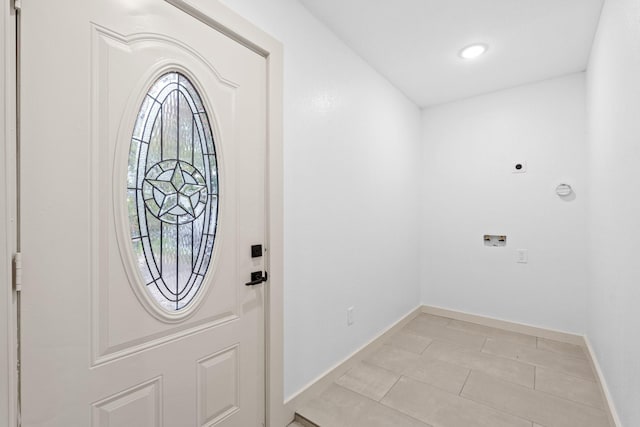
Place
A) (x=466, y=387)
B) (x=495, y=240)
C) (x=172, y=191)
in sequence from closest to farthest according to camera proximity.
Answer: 1. (x=172, y=191)
2. (x=466, y=387)
3. (x=495, y=240)

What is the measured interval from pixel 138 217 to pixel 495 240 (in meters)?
3.31

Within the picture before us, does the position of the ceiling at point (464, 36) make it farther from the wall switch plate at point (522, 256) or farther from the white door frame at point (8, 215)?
the wall switch plate at point (522, 256)

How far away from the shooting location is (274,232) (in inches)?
67.3

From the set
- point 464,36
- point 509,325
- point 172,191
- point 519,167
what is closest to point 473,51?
point 464,36

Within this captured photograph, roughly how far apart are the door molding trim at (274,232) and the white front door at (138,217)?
0.06m

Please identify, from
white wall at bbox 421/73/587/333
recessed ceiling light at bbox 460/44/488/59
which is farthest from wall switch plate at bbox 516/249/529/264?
recessed ceiling light at bbox 460/44/488/59

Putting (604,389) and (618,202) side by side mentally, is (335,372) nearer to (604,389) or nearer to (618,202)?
(604,389)

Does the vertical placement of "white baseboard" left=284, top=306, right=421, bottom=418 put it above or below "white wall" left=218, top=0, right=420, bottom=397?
below

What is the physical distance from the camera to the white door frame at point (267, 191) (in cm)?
88

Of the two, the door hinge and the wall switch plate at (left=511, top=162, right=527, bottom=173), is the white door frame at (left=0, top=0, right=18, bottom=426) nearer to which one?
the door hinge

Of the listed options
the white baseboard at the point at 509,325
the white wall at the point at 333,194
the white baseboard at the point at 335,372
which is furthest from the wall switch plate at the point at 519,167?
the white baseboard at the point at 335,372

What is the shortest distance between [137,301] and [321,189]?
1.28 meters

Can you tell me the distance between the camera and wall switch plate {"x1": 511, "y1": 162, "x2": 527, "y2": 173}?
121 inches

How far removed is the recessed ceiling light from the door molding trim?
1.60 m
